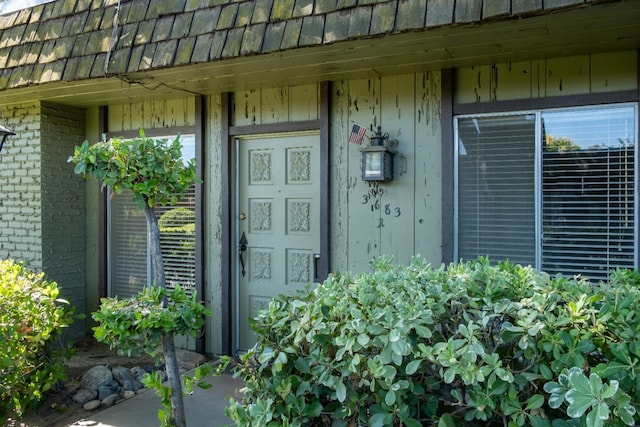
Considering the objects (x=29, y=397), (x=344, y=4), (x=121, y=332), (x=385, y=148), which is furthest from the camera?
(x=385, y=148)

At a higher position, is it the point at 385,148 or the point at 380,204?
the point at 385,148

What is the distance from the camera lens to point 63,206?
536cm

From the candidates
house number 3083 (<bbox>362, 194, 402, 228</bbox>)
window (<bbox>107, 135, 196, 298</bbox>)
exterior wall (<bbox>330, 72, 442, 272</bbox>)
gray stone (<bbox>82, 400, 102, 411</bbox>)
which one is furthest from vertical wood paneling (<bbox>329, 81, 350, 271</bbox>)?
gray stone (<bbox>82, 400, 102, 411</bbox>)

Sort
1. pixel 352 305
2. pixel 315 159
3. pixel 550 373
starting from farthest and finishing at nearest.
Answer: pixel 315 159, pixel 352 305, pixel 550 373

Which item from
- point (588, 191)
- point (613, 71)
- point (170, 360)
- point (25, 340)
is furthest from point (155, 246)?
point (613, 71)

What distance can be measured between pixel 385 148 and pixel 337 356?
2470 mm

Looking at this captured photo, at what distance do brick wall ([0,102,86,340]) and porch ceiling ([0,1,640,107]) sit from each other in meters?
0.53

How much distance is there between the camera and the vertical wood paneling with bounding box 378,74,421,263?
4004mm

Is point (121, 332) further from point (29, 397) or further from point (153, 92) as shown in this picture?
point (153, 92)

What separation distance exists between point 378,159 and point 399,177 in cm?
26

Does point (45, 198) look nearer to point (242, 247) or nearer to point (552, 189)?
point (242, 247)

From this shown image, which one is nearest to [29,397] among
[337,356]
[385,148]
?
[337,356]

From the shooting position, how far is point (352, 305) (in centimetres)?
186

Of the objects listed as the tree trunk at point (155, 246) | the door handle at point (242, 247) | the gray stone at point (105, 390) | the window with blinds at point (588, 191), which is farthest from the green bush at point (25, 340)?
the window with blinds at point (588, 191)
